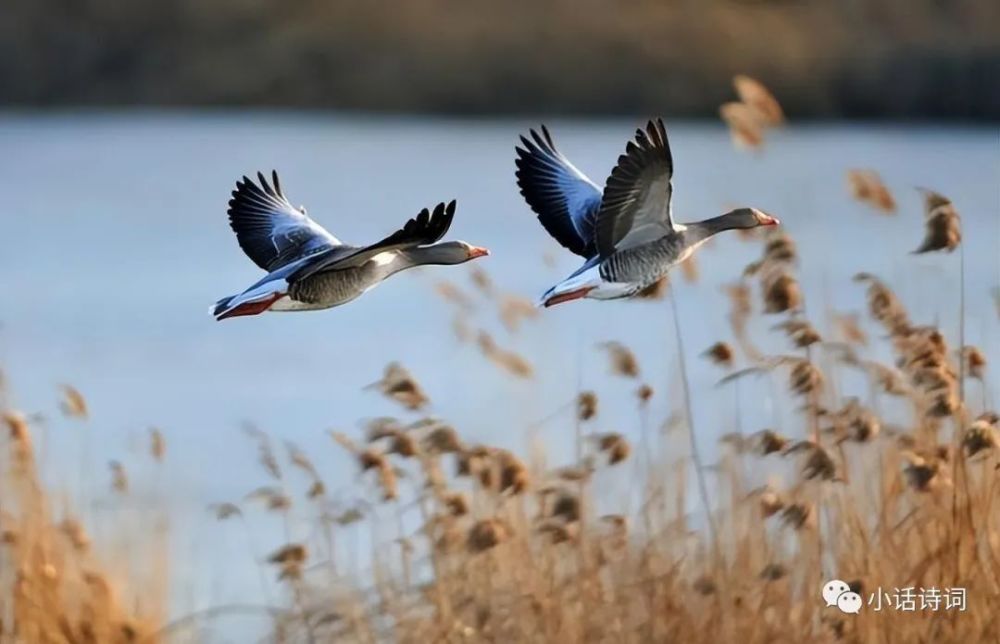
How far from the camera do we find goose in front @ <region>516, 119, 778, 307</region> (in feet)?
6.01

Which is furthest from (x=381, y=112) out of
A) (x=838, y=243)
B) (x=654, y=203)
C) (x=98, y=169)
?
(x=654, y=203)

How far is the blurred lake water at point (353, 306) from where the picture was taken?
4.50m

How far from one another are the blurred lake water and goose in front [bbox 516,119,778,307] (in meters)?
1.03

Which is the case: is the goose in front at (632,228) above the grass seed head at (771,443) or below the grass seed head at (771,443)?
above

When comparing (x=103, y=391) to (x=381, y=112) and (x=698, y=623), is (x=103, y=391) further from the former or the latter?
(x=381, y=112)

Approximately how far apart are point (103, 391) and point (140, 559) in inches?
109

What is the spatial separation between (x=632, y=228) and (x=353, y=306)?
5.80m

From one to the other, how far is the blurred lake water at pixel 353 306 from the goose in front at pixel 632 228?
1.03m

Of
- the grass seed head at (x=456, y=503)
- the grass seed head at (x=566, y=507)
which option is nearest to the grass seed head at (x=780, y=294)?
the grass seed head at (x=566, y=507)

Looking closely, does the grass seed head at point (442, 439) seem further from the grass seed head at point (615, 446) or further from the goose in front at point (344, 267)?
the goose in front at point (344, 267)

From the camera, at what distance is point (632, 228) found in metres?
1.88

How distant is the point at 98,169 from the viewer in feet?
40.1

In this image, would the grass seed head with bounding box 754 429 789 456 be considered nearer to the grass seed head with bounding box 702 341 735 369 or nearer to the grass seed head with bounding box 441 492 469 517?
the grass seed head with bounding box 702 341 735 369

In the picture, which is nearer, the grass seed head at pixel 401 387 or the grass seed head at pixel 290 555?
the grass seed head at pixel 401 387
